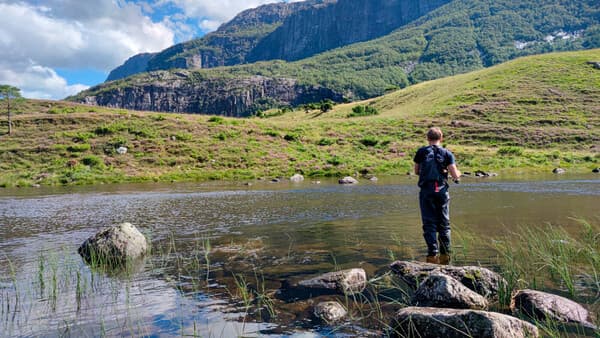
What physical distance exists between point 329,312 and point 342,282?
43.1 inches

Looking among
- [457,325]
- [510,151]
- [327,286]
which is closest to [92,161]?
[327,286]

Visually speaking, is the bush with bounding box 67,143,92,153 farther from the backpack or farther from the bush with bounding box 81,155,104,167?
the backpack

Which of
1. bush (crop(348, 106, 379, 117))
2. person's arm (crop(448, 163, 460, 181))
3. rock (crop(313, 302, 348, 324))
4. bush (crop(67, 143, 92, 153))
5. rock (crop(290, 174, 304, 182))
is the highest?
bush (crop(348, 106, 379, 117))

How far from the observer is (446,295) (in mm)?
5945

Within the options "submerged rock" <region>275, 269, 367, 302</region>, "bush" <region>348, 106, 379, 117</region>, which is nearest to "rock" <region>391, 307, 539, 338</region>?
"submerged rock" <region>275, 269, 367, 302</region>

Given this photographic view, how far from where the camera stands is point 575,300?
610cm

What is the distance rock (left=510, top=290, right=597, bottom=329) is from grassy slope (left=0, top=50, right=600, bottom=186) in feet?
118

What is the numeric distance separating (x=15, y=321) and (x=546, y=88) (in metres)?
88.0

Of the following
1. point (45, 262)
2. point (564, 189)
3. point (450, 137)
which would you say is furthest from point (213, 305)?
point (450, 137)

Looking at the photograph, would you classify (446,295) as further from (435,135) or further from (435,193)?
(435,135)

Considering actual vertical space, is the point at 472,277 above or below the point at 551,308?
above

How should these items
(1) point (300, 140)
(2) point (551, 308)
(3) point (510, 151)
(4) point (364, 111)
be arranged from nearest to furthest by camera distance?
1. (2) point (551, 308)
2. (3) point (510, 151)
3. (1) point (300, 140)
4. (4) point (364, 111)

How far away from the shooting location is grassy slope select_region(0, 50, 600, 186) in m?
41.8

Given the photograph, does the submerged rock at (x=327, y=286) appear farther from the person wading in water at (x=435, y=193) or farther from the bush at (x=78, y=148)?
the bush at (x=78, y=148)
